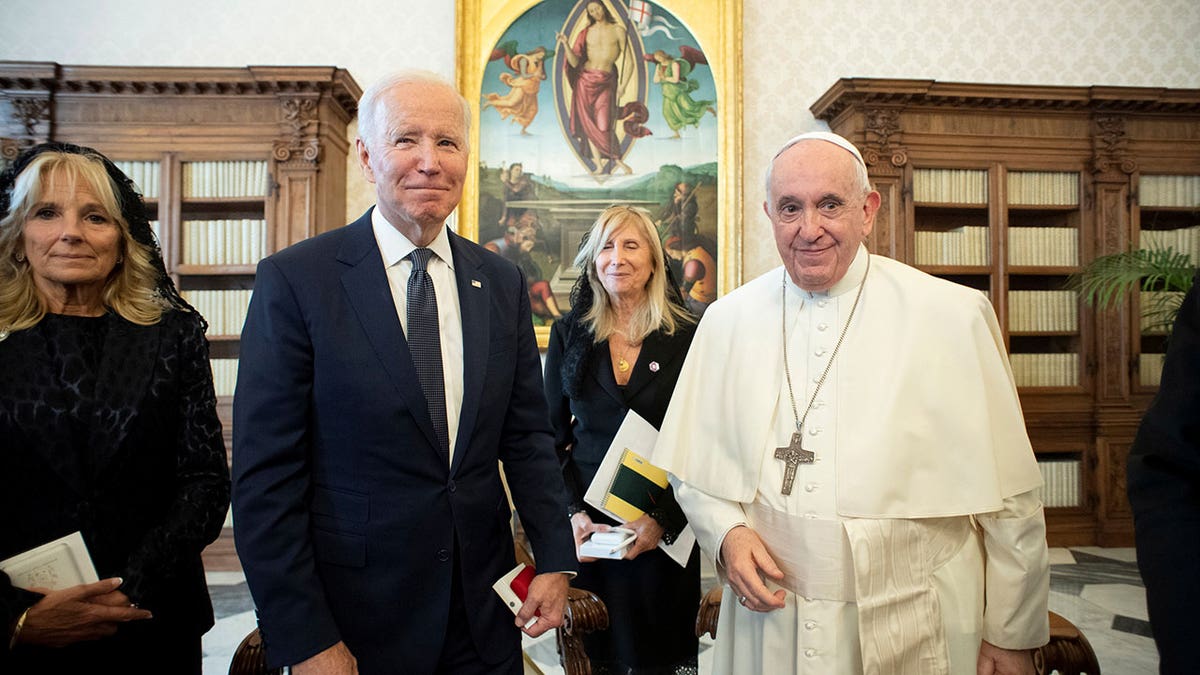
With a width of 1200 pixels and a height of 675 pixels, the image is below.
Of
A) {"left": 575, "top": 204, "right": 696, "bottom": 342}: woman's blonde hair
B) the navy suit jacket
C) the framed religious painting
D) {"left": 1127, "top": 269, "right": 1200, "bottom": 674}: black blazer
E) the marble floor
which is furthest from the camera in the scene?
the framed religious painting

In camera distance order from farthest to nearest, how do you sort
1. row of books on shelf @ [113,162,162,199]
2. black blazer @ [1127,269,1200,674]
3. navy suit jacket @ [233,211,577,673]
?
row of books on shelf @ [113,162,162,199] → navy suit jacket @ [233,211,577,673] → black blazer @ [1127,269,1200,674]

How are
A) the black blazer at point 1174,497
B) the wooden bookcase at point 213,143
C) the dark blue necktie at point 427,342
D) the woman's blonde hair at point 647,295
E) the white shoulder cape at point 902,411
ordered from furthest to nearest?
1. the wooden bookcase at point 213,143
2. the woman's blonde hair at point 647,295
3. the white shoulder cape at point 902,411
4. the dark blue necktie at point 427,342
5. the black blazer at point 1174,497

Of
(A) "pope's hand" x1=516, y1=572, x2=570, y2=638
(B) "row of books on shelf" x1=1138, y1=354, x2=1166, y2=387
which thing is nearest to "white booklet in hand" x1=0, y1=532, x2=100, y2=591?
(A) "pope's hand" x1=516, y1=572, x2=570, y2=638

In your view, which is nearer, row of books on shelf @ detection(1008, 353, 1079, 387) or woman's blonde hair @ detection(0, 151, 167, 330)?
woman's blonde hair @ detection(0, 151, 167, 330)

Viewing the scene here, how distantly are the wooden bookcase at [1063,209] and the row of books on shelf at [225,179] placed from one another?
434 centimetres

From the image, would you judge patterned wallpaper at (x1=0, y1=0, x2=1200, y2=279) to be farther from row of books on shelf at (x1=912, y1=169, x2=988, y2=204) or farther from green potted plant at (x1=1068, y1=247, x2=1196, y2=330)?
green potted plant at (x1=1068, y1=247, x2=1196, y2=330)

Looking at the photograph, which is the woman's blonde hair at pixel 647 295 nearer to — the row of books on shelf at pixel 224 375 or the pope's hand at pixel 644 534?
the pope's hand at pixel 644 534

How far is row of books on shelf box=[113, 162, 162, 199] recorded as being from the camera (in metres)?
5.36

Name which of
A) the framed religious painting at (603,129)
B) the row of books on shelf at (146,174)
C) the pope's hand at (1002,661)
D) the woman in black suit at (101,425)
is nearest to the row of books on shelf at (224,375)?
the row of books on shelf at (146,174)

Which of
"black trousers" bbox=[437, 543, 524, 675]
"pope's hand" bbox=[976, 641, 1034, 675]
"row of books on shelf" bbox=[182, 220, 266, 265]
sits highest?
"row of books on shelf" bbox=[182, 220, 266, 265]

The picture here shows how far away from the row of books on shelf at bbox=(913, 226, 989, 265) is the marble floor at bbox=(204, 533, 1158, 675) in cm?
234

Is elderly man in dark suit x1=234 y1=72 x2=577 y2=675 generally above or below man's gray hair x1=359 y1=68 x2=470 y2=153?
below

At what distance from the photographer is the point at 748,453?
1830 millimetres

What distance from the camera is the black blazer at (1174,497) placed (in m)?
0.90
